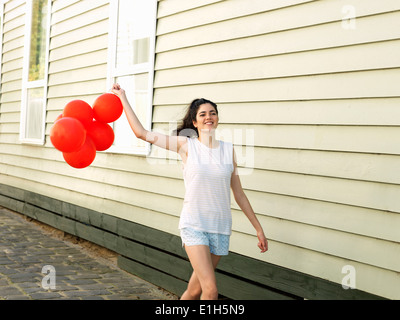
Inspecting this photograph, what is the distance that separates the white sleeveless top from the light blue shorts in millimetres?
32

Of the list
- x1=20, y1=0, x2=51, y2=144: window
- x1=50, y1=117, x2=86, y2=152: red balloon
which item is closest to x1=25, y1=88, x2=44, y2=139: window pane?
x1=20, y1=0, x2=51, y2=144: window

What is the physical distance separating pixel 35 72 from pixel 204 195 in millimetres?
6664

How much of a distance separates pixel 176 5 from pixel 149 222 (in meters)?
2.32

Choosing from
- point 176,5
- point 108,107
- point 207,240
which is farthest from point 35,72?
point 207,240

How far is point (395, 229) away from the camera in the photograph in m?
3.39

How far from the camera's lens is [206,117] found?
3715 mm

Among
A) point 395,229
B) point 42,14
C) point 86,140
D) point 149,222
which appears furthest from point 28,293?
point 42,14

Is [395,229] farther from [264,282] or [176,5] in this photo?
[176,5]

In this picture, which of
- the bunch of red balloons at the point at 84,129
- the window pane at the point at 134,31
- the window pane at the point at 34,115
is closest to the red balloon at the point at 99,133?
the bunch of red balloons at the point at 84,129

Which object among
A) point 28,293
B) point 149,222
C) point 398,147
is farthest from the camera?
point 149,222

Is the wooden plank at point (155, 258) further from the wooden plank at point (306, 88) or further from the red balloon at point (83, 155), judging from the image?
the red balloon at point (83, 155)

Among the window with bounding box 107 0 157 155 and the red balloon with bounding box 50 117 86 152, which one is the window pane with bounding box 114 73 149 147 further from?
the red balloon with bounding box 50 117 86 152

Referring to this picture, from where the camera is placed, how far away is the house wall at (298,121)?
11.5 ft

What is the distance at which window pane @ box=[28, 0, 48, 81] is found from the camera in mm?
9172
